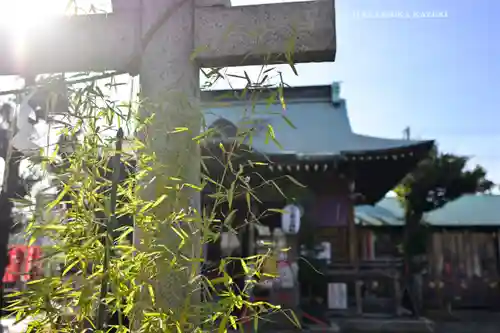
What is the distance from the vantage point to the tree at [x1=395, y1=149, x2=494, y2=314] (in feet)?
24.4

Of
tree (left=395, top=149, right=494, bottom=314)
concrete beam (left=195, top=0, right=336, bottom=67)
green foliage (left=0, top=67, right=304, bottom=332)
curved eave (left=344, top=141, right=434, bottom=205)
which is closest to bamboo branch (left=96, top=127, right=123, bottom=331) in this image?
green foliage (left=0, top=67, right=304, bottom=332)

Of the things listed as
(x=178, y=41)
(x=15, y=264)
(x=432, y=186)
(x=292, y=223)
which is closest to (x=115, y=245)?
(x=178, y=41)

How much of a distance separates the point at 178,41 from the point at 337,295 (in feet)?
18.7

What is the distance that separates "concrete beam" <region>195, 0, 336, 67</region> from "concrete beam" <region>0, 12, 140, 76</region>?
17 centimetres

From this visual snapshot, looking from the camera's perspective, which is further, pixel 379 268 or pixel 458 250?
pixel 458 250

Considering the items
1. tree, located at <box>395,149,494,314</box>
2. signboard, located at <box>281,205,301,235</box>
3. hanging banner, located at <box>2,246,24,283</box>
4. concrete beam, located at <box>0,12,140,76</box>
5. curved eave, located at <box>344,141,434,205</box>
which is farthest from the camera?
tree, located at <box>395,149,494,314</box>

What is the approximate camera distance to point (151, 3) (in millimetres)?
977

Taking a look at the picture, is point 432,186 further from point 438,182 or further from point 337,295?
point 337,295

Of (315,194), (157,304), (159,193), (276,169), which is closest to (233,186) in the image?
(159,193)

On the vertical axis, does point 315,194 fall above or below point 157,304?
above

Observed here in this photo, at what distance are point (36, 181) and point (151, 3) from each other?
46cm

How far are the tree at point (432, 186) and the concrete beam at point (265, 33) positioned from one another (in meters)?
6.88

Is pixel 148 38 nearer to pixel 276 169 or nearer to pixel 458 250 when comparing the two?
pixel 276 169

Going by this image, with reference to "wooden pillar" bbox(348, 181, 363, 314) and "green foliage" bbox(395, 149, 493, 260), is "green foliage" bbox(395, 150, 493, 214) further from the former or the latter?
"wooden pillar" bbox(348, 181, 363, 314)
